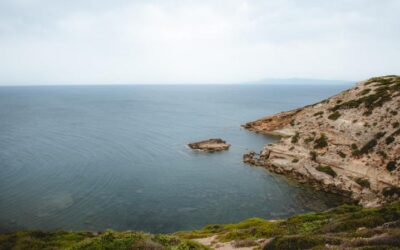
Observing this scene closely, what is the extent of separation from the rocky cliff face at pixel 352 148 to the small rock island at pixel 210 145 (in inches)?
400

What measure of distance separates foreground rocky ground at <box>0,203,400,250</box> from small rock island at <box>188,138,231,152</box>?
4215 cm

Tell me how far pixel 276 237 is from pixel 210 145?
5939 centimetres

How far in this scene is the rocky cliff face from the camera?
4319 cm

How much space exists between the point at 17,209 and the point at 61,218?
7.28 meters

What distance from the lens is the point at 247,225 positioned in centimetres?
3256

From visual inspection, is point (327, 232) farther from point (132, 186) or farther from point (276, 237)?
point (132, 186)

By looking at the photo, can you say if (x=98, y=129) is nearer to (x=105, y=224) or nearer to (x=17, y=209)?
(x=17, y=209)

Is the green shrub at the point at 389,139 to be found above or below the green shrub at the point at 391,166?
above

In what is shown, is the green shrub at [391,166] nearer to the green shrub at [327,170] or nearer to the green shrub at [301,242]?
the green shrub at [327,170]

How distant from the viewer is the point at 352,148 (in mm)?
50562

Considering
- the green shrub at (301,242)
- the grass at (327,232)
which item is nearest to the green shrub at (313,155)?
the grass at (327,232)

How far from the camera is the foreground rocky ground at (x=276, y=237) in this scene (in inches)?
589

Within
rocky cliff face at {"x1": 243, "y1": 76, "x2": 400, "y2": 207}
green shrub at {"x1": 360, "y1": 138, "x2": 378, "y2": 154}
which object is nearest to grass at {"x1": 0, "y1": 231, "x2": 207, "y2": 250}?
rocky cliff face at {"x1": 243, "y1": 76, "x2": 400, "y2": 207}

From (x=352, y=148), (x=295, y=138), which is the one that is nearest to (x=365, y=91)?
(x=295, y=138)
